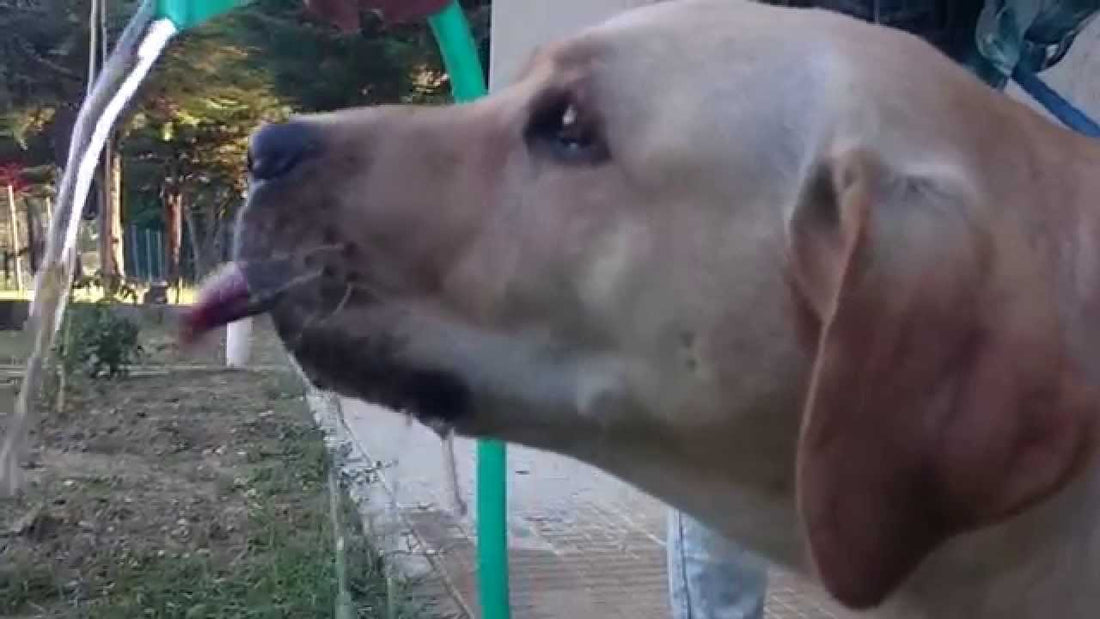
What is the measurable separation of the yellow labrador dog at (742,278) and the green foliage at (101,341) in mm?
6351

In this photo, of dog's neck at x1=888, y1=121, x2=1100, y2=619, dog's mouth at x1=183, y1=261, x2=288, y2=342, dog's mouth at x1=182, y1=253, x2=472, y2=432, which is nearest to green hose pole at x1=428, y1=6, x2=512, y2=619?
dog's mouth at x1=183, y1=261, x2=288, y2=342

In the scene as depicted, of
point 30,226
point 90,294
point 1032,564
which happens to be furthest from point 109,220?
point 1032,564

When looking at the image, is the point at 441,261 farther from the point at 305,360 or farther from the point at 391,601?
the point at 391,601

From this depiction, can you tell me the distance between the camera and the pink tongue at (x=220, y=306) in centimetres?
182

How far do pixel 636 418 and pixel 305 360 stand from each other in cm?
35

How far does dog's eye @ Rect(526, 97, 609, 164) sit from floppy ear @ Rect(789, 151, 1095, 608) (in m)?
0.29

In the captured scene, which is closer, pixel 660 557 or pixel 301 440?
pixel 660 557

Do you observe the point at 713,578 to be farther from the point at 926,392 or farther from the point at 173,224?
the point at 173,224

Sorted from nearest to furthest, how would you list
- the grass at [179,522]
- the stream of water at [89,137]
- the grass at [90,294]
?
the stream of water at [89,137] → the grass at [179,522] → the grass at [90,294]

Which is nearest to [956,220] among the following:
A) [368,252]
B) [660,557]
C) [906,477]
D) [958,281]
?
[958,281]

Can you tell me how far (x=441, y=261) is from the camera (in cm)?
170

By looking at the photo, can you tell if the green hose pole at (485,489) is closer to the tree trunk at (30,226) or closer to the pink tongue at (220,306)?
the pink tongue at (220,306)

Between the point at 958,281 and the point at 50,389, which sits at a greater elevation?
the point at 958,281

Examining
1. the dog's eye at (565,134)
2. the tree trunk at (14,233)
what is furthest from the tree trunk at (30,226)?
the dog's eye at (565,134)
